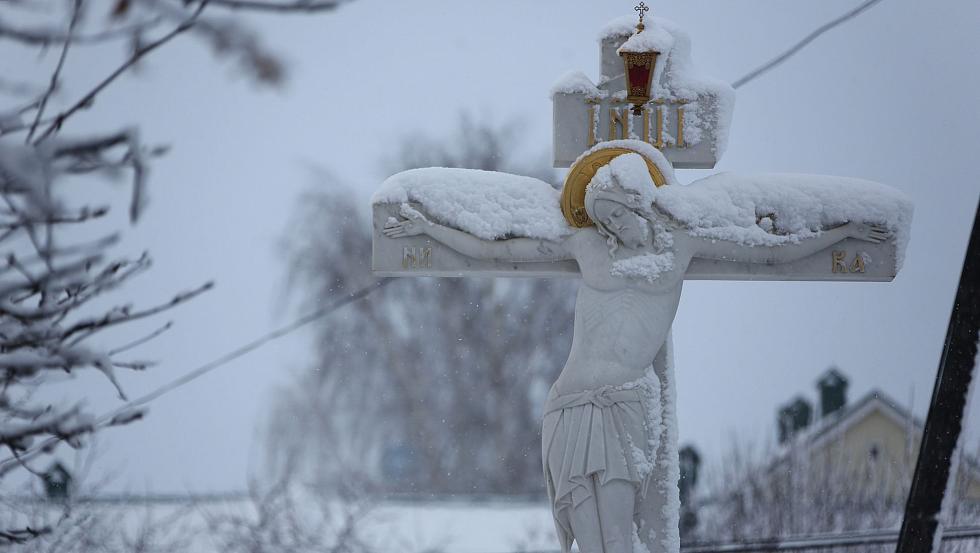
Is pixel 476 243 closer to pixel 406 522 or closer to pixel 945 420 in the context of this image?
pixel 945 420

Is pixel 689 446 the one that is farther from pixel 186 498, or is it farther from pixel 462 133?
pixel 186 498

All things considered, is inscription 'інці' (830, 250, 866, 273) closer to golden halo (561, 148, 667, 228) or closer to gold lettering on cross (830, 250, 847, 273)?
gold lettering on cross (830, 250, 847, 273)

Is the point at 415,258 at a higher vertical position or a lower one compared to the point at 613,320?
higher

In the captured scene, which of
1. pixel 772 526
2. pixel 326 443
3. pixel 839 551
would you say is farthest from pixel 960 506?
pixel 326 443

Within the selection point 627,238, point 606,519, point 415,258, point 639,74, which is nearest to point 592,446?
point 606,519

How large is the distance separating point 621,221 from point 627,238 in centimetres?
7

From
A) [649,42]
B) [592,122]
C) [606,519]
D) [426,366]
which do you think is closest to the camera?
[606,519]

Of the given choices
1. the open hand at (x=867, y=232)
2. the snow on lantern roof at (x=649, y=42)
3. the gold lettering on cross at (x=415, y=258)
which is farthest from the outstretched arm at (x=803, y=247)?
the gold lettering on cross at (x=415, y=258)

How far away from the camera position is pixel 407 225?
22.1 ft

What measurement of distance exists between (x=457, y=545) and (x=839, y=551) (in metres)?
3.78

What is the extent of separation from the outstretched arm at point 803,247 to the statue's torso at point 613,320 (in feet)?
0.80

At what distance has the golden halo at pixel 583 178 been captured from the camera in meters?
6.65

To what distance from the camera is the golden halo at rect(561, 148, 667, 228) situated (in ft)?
21.8

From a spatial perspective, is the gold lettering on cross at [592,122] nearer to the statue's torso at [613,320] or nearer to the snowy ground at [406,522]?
the statue's torso at [613,320]
